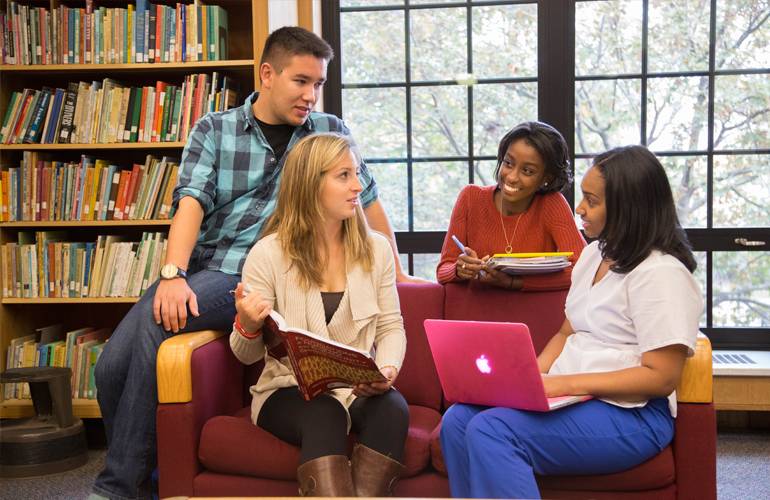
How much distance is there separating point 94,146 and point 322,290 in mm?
1550

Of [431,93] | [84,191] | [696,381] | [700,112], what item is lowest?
[696,381]

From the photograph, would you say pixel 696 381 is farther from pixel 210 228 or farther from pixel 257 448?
pixel 210 228

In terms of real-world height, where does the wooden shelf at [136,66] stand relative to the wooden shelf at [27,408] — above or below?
above

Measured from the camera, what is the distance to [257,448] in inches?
82.7

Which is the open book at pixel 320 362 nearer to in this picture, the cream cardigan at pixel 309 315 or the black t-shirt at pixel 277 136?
the cream cardigan at pixel 309 315

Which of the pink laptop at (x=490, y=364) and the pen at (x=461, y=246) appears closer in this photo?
the pink laptop at (x=490, y=364)

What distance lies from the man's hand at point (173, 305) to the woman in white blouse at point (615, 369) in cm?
77

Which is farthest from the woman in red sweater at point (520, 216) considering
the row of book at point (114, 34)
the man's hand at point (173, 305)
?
the row of book at point (114, 34)

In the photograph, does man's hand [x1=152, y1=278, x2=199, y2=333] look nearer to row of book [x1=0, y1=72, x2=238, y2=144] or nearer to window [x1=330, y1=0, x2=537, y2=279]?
row of book [x1=0, y1=72, x2=238, y2=144]

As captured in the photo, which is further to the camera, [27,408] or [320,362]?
[27,408]

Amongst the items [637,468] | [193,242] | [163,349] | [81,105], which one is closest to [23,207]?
[81,105]

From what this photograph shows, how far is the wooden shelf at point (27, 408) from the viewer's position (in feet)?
11.2

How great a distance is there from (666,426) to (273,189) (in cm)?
134

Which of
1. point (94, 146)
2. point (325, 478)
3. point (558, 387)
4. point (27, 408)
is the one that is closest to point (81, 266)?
point (94, 146)
